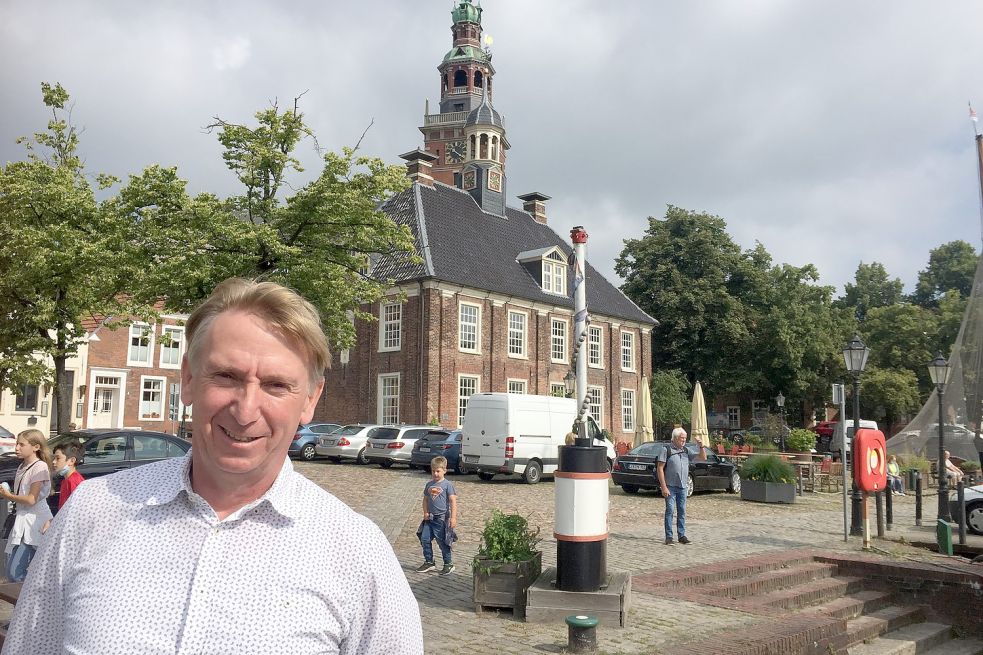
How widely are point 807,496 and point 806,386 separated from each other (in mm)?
30495

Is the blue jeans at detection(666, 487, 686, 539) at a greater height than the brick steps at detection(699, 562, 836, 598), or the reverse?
the blue jeans at detection(666, 487, 686, 539)

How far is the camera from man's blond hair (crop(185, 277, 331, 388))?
6.37 feet

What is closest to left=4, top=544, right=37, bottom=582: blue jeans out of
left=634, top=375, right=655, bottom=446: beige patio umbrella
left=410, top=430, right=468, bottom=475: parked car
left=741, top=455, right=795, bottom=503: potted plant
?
left=410, top=430, right=468, bottom=475: parked car

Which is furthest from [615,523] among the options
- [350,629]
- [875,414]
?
[875,414]

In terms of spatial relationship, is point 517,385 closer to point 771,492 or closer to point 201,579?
point 771,492

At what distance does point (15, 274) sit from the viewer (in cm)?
2003

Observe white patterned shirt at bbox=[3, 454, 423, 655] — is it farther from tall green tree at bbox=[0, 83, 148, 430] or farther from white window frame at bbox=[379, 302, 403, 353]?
white window frame at bbox=[379, 302, 403, 353]

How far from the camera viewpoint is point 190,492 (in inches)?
71.3

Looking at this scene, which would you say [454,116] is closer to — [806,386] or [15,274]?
[806,386]

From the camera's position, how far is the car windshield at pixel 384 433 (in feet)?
84.5

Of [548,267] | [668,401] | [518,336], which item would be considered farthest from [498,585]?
[668,401]

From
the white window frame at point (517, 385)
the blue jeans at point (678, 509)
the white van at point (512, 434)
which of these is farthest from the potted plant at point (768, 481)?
the white window frame at point (517, 385)

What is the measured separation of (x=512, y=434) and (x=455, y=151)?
2616 inches

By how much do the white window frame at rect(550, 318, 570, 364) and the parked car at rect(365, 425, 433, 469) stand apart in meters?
14.1
